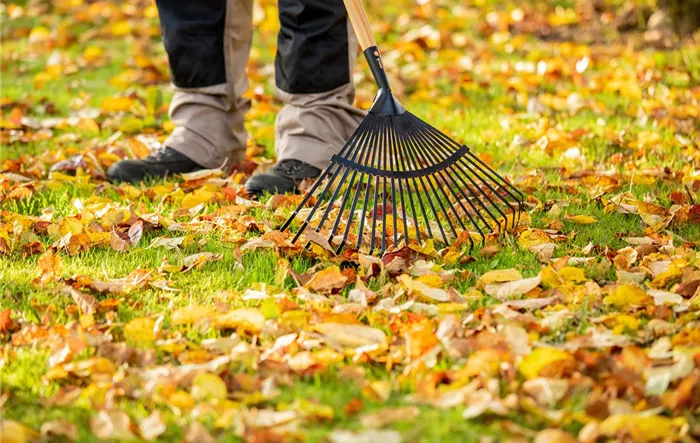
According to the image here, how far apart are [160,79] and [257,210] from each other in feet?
7.26

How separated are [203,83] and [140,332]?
1.58m

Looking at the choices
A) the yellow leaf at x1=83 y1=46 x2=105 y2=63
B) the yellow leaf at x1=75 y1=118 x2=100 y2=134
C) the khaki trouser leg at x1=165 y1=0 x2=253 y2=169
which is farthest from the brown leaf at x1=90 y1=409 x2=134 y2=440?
the yellow leaf at x1=83 y1=46 x2=105 y2=63

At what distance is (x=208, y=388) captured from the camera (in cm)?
166

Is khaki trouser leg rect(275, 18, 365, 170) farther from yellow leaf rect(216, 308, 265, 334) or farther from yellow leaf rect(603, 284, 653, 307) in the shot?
yellow leaf rect(603, 284, 653, 307)

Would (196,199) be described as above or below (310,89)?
below

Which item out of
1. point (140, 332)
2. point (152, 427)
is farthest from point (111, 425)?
point (140, 332)

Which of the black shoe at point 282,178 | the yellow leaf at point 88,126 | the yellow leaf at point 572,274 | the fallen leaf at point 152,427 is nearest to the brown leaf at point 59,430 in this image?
the fallen leaf at point 152,427

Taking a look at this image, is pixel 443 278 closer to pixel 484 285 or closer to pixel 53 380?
pixel 484 285

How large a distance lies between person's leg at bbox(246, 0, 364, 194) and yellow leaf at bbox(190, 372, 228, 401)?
52.6 inches

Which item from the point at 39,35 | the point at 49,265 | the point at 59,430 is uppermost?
the point at 39,35

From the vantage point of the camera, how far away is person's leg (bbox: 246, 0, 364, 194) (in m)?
2.97

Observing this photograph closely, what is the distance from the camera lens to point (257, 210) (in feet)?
9.18

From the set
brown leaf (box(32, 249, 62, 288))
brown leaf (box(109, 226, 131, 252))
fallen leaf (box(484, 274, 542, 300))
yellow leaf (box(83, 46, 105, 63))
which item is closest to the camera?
fallen leaf (box(484, 274, 542, 300))

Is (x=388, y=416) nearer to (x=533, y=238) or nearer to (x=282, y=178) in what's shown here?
(x=533, y=238)
